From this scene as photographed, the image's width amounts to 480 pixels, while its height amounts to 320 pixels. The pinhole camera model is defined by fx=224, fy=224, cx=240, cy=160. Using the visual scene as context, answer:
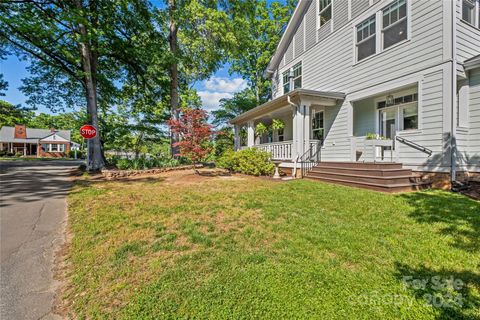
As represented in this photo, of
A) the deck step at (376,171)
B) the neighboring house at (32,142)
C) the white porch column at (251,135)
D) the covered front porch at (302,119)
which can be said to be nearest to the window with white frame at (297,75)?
the covered front porch at (302,119)

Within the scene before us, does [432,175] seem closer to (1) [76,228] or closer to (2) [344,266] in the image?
(2) [344,266]

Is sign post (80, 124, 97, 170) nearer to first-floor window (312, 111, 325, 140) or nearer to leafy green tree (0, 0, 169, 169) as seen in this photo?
leafy green tree (0, 0, 169, 169)

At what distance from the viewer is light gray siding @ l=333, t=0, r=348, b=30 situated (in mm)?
9711

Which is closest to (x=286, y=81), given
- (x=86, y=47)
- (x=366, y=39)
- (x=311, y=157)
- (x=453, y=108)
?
(x=366, y=39)

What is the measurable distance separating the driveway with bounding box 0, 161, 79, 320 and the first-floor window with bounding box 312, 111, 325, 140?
10390 millimetres

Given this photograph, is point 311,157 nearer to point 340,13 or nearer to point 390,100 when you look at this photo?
point 390,100

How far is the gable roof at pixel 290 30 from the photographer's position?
40.0 feet

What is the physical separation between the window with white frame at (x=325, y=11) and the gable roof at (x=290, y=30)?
0.93 m

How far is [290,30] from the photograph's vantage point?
1338 centimetres

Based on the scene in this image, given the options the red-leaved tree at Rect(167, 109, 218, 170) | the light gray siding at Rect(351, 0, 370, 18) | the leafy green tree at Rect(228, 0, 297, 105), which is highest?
the leafy green tree at Rect(228, 0, 297, 105)

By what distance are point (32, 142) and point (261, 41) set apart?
4347 centimetres

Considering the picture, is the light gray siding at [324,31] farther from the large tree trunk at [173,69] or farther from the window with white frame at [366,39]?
the large tree trunk at [173,69]

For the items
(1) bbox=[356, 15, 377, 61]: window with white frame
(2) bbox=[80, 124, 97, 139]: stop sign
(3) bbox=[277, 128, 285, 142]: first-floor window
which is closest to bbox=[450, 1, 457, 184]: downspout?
(1) bbox=[356, 15, 377, 61]: window with white frame

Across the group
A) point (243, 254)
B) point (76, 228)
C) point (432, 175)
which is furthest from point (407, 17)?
point (76, 228)
